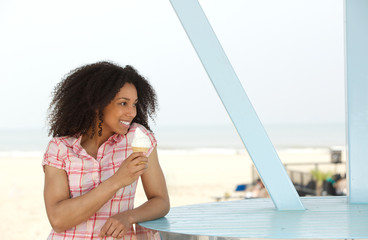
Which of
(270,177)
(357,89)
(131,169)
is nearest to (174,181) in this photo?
(357,89)

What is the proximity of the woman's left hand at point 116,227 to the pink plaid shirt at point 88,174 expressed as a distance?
0.10 m

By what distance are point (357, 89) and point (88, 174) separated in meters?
1.10

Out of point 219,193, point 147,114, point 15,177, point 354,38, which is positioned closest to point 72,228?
point 147,114

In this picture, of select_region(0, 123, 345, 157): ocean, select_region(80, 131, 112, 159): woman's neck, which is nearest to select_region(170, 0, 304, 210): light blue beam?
select_region(80, 131, 112, 159): woman's neck

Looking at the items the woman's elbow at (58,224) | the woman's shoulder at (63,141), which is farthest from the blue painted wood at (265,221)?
the woman's shoulder at (63,141)

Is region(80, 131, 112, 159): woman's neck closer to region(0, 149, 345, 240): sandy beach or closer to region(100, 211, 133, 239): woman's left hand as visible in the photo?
region(100, 211, 133, 239): woman's left hand

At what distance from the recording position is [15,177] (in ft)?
58.2

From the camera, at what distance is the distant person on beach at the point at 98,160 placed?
1891 millimetres

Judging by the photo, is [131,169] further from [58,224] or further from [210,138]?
[210,138]

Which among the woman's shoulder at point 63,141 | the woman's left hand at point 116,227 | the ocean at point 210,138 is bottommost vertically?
the woman's left hand at point 116,227

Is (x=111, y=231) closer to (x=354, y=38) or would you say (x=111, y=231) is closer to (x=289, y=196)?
(x=289, y=196)

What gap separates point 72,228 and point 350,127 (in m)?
1.12

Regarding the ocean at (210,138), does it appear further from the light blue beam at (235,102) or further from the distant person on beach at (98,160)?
the distant person on beach at (98,160)

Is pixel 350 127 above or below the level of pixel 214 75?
below
